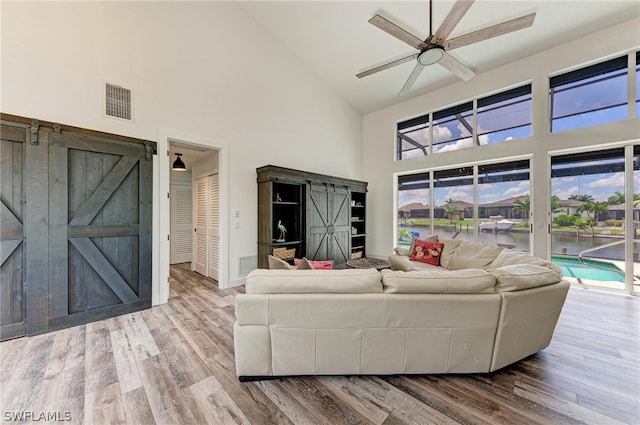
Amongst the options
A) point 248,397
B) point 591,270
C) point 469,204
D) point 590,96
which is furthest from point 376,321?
point 590,96

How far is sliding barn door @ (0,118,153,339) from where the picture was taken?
2498 millimetres

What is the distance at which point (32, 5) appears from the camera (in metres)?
2.63

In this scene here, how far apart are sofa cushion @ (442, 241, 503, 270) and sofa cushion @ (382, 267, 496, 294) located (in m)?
1.90

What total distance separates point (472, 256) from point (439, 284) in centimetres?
235

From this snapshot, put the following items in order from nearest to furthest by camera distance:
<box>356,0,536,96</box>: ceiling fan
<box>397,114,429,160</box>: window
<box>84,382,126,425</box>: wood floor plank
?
Answer: 1. <box>84,382,126,425</box>: wood floor plank
2. <box>356,0,536,96</box>: ceiling fan
3. <box>397,114,429,160</box>: window

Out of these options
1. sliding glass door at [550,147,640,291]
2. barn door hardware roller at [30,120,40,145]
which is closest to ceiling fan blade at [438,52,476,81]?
sliding glass door at [550,147,640,291]

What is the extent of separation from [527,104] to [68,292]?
7655 mm

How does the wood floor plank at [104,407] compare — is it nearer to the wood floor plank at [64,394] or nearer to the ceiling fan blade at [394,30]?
the wood floor plank at [64,394]

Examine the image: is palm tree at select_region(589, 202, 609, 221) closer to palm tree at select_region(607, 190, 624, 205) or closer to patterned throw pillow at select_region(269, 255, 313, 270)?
palm tree at select_region(607, 190, 624, 205)

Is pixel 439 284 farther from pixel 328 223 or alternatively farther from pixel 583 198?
pixel 583 198

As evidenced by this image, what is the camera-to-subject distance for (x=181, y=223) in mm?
6262

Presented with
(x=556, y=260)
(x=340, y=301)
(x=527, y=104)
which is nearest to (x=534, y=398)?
(x=340, y=301)

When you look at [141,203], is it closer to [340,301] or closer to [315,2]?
[340,301]

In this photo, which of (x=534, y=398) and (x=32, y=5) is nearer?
(x=534, y=398)
